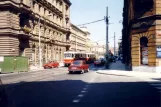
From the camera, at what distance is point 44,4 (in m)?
54.2

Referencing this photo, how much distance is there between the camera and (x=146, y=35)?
26594 mm

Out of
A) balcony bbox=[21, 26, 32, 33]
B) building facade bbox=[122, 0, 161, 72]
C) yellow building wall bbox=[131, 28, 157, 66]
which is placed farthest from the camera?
balcony bbox=[21, 26, 32, 33]

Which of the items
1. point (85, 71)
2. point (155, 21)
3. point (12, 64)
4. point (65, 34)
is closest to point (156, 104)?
point (155, 21)

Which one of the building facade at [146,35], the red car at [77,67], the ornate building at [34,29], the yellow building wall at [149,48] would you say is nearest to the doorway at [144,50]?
the building facade at [146,35]

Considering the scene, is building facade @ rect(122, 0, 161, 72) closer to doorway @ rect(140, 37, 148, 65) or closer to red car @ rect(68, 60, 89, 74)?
doorway @ rect(140, 37, 148, 65)

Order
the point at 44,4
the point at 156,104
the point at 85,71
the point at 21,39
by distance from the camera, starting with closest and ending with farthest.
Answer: the point at 156,104
the point at 85,71
the point at 21,39
the point at 44,4

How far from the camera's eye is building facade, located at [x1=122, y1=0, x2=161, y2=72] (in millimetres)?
25219

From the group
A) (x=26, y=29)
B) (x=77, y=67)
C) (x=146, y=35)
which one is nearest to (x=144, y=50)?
(x=146, y=35)

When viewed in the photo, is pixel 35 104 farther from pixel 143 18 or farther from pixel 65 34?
pixel 65 34

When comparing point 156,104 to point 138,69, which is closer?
point 156,104

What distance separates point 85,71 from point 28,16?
19581 millimetres

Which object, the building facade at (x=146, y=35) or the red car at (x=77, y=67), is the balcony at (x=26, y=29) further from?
the building facade at (x=146, y=35)

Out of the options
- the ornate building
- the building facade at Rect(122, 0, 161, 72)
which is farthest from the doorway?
the ornate building

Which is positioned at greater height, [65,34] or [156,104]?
[65,34]
